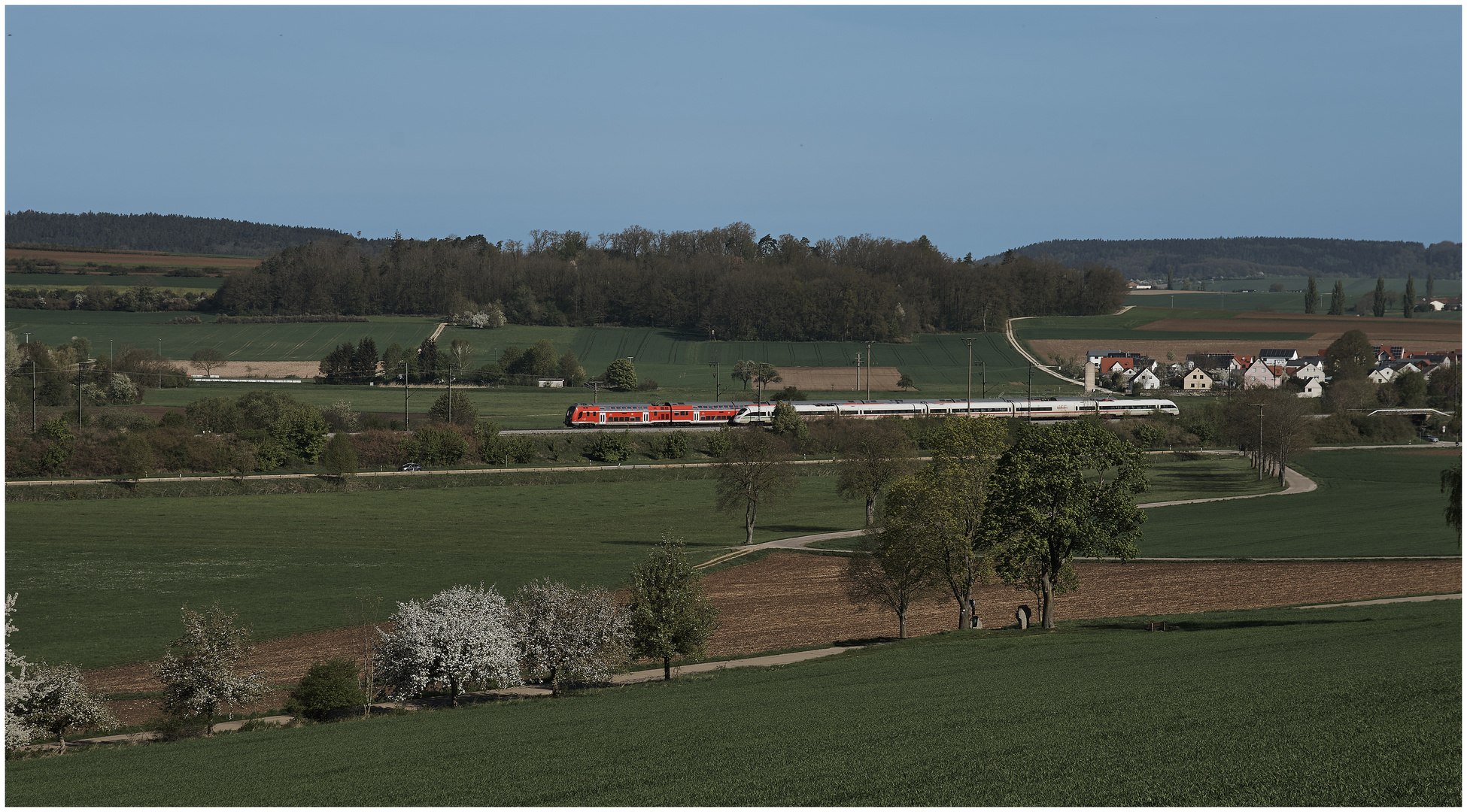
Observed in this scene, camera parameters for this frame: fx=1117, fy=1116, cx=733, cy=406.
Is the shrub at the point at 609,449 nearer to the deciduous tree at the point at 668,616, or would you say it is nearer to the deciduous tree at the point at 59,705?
the deciduous tree at the point at 668,616

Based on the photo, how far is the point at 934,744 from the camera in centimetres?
1831

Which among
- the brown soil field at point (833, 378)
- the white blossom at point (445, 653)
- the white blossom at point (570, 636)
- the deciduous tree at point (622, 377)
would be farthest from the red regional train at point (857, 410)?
the white blossom at point (445, 653)

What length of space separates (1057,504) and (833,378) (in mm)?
96567

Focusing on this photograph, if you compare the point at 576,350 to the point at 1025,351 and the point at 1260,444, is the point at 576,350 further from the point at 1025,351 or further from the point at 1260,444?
the point at 1260,444

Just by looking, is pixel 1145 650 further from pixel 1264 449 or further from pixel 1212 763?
pixel 1264 449

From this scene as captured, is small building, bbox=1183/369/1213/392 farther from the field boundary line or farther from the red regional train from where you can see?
the red regional train

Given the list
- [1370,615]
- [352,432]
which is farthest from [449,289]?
[1370,615]

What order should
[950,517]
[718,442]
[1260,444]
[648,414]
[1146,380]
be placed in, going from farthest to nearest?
[1146,380], [648,414], [718,442], [1260,444], [950,517]

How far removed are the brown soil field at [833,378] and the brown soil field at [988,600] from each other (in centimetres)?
7414

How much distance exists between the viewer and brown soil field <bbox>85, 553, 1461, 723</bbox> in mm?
35688

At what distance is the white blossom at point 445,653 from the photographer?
30.6 meters

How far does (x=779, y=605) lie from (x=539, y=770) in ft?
82.8

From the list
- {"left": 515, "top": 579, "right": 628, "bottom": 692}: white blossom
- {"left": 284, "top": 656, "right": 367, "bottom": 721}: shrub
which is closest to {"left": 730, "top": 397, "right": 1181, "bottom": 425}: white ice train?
{"left": 515, "top": 579, "right": 628, "bottom": 692}: white blossom

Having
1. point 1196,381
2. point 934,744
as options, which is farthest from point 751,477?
point 1196,381
